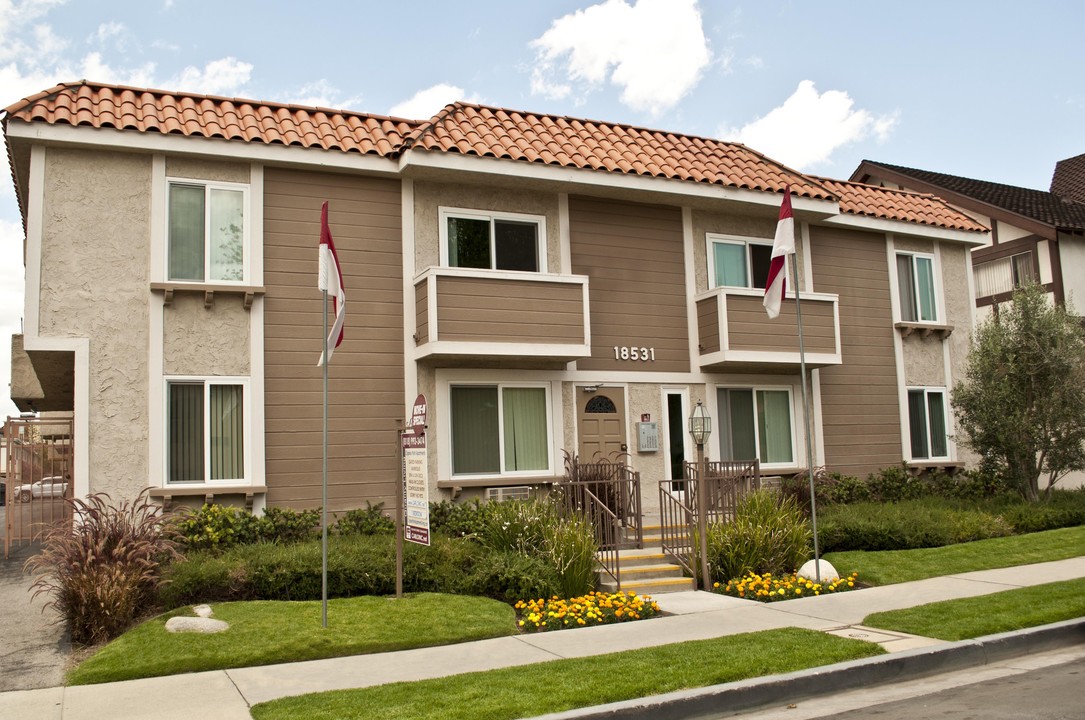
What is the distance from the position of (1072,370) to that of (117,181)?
1652 cm

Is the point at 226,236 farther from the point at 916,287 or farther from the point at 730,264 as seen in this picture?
the point at 916,287

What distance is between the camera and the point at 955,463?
19.3 meters

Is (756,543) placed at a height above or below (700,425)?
below

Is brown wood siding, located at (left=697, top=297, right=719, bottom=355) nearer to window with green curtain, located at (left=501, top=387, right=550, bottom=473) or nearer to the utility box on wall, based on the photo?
the utility box on wall

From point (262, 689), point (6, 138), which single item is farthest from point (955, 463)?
point (6, 138)

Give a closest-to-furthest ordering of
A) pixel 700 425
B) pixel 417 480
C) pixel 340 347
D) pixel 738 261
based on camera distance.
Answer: pixel 417 480
pixel 340 347
pixel 700 425
pixel 738 261

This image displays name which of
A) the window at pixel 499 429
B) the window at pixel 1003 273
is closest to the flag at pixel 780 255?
the window at pixel 499 429

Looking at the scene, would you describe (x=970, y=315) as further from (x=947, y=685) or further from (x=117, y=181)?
(x=117, y=181)

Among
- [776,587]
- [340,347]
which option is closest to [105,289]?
[340,347]

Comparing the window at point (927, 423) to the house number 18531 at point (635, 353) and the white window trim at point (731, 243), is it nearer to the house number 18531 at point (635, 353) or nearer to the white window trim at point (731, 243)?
the white window trim at point (731, 243)

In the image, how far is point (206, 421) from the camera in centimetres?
1327

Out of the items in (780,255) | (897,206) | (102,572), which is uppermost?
(897,206)

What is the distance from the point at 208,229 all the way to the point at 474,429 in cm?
504

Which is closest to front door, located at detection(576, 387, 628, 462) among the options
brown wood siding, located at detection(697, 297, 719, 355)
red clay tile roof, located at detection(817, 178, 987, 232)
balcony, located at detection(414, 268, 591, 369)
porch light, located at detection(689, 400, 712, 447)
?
balcony, located at detection(414, 268, 591, 369)
